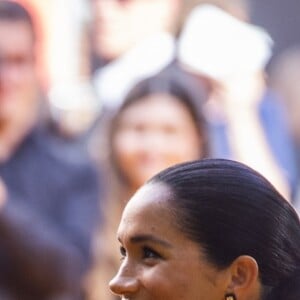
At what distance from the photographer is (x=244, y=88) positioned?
6840mm

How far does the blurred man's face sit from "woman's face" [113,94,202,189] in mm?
450

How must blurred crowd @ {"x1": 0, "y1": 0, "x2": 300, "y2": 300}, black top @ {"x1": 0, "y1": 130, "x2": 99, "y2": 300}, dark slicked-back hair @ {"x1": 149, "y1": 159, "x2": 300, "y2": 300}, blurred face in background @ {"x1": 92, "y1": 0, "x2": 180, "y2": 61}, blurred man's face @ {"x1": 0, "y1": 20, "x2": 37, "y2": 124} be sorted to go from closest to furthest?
dark slicked-back hair @ {"x1": 149, "y1": 159, "x2": 300, "y2": 300} → black top @ {"x1": 0, "y1": 130, "x2": 99, "y2": 300} → blurred crowd @ {"x1": 0, "y1": 0, "x2": 300, "y2": 300} → blurred man's face @ {"x1": 0, "y1": 20, "x2": 37, "y2": 124} → blurred face in background @ {"x1": 92, "y1": 0, "x2": 180, "y2": 61}

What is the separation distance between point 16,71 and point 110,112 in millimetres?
516

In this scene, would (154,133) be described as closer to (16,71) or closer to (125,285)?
(16,71)

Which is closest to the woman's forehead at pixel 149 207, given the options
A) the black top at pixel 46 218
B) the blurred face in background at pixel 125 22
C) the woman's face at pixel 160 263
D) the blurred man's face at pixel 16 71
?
the woman's face at pixel 160 263

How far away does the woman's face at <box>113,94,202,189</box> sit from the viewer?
6.23 meters

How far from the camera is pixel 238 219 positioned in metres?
3.01

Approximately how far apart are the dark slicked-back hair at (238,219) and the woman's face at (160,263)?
0.08ft

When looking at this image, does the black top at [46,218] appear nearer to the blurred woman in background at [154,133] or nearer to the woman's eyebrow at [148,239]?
the blurred woman in background at [154,133]

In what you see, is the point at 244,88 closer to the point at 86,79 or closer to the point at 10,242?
the point at 86,79

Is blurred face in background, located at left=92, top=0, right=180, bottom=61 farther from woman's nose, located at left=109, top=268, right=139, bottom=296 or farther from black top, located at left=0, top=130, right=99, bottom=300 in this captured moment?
woman's nose, located at left=109, top=268, right=139, bottom=296

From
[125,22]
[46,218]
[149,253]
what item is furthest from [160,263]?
[125,22]

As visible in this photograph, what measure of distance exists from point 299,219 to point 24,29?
334cm

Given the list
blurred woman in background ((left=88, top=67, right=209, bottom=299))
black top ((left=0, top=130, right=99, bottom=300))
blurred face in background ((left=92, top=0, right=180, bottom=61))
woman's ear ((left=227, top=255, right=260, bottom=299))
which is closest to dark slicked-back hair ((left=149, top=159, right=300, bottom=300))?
woman's ear ((left=227, top=255, right=260, bottom=299))
